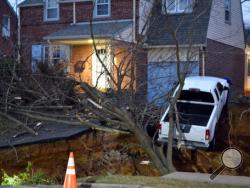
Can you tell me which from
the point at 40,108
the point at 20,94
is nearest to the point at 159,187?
the point at 40,108

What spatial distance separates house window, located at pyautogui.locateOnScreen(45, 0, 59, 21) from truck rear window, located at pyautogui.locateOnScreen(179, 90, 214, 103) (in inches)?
552

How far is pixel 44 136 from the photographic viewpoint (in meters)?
17.8

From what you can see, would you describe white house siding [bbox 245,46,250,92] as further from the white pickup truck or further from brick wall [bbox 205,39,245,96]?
the white pickup truck

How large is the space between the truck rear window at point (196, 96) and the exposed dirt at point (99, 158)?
1.06 meters

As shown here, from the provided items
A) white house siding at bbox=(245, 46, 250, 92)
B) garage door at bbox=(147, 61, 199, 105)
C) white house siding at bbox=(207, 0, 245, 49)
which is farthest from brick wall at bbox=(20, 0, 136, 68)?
white house siding at bbox=(245, 46, 250, 92)

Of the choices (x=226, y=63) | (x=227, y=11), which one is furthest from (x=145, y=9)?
(x=227, y=11)

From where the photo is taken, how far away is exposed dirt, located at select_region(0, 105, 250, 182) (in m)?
17.1

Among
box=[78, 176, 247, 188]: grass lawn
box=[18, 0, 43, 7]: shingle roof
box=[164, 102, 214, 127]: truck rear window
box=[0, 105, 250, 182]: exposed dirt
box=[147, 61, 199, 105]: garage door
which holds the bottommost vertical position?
box=[0, 105, 250, 182]: exposed dirt

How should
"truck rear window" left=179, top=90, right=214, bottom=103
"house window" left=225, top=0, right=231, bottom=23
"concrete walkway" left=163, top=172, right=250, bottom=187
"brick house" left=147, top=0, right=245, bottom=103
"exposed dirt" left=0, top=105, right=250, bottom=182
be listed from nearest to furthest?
"concrete walkway" left=163, top=172, right=250, bottom=187 < "exposed dirt" left=0, top=105, right=250, bottom=182 < "truck rear window" left=179, top=90, right=214, bottom=103 < "brick house" left=147, top=0, right=245, bottom=103 < "house window" left=225, top=0, right=231, bottom=23

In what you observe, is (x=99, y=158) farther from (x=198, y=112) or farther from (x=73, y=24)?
(x=73, y=24)

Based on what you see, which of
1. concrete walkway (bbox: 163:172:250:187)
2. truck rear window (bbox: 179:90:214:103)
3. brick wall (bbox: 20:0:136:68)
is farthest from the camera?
brick wall (bbox: 20:0:136:68)


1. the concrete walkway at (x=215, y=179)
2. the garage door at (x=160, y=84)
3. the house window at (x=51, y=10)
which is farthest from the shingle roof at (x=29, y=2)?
the concrete walkway at (x=215, y=179)

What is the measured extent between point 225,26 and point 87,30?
774 centimetres

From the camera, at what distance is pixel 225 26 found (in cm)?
2906
